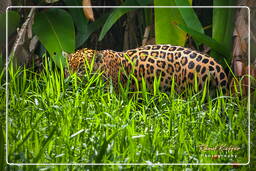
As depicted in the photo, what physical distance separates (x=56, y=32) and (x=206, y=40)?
0.39 metres

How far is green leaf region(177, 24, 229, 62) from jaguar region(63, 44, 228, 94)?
0.04 meters

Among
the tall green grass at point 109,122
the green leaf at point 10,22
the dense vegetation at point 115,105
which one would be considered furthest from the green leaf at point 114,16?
the green leaf at point 10,22

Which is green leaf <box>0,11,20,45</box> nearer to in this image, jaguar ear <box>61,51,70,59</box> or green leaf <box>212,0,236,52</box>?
jaguar ear <box>61,51,70,59</box>

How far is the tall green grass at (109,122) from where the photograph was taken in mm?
1406

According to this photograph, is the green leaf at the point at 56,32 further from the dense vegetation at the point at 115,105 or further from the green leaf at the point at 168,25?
the green leaf at the point at 168,25

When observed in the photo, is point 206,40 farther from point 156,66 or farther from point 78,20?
point 78,20

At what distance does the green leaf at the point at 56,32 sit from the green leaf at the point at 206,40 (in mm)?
281

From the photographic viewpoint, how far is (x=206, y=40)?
62.2 inches

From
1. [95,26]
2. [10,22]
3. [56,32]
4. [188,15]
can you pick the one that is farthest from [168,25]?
[10,22]

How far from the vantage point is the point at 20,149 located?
142 cm

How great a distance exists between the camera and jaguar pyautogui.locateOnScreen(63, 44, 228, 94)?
1.53m

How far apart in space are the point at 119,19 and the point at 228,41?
11.3 inches

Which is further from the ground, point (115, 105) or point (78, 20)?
point (78, 20)

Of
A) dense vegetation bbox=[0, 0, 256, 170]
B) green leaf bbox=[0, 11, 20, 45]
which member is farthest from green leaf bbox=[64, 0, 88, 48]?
green leaf bbox=[0, 11, 20, 45]
